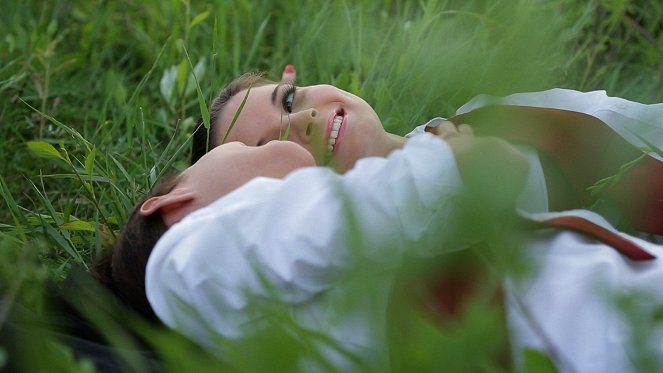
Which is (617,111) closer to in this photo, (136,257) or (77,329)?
(136,257)

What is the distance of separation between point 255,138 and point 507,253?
3.02 feet

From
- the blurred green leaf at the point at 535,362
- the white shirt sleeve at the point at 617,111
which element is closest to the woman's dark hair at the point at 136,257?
the white shirt sleeve at the point at 617,111

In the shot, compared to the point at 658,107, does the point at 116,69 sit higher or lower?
lower

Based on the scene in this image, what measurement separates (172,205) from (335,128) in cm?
33

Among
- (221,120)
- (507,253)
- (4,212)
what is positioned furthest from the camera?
(4,212)

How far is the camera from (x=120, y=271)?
146 centimetres

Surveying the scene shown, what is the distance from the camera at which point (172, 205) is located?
141 centimetres

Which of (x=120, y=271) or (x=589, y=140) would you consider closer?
(x=120, y=271)

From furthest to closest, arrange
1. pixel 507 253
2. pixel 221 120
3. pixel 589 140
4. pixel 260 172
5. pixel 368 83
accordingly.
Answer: pixel 368 83
pixel 221 120
pixel 589 140
pixel 260 172
pixel 507 253

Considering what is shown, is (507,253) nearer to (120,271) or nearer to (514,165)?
(514,165)

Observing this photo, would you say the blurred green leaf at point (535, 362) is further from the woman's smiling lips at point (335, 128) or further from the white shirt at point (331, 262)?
the woman's smiling lips at point (335, 128)

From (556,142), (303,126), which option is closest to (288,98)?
(303,126)

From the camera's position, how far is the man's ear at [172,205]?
4.59ft

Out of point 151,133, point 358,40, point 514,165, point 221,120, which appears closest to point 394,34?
point 358,40
